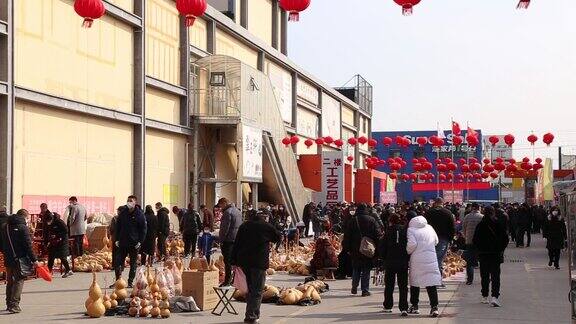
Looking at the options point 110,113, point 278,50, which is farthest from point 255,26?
point 110,113

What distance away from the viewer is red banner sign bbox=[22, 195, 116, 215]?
25641mm

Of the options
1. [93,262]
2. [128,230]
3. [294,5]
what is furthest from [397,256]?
[93,262]

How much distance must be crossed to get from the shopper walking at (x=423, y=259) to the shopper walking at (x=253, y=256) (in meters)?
2.30

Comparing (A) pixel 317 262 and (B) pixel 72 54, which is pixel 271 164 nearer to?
(B) pixel 72 54

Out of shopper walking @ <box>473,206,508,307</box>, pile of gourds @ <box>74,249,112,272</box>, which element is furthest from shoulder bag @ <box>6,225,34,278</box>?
pile of gourds @ <box>74,249,112,272</box>

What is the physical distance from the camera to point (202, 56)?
39.7 meters

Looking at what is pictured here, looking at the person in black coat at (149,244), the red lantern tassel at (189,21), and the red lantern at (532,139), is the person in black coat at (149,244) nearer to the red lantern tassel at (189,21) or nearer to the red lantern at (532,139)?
the red lantern tassel at (189,21)

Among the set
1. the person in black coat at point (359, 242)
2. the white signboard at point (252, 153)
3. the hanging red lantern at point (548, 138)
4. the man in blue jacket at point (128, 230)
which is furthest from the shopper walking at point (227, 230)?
the hanging red lantern at point (548, 138)

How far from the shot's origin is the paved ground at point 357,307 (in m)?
13.3

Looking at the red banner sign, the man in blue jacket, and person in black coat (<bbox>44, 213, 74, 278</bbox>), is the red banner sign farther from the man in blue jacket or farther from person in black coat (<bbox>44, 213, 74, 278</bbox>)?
the man in blue jacket

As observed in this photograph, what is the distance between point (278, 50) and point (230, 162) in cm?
1378

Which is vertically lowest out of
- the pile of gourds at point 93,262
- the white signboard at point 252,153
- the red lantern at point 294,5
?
the pile of gourds at point 93,262

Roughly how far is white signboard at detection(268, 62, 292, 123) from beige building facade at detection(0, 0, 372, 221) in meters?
1.15

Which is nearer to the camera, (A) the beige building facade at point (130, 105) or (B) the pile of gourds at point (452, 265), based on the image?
(B) the pile of gourds at point (452, 265)
